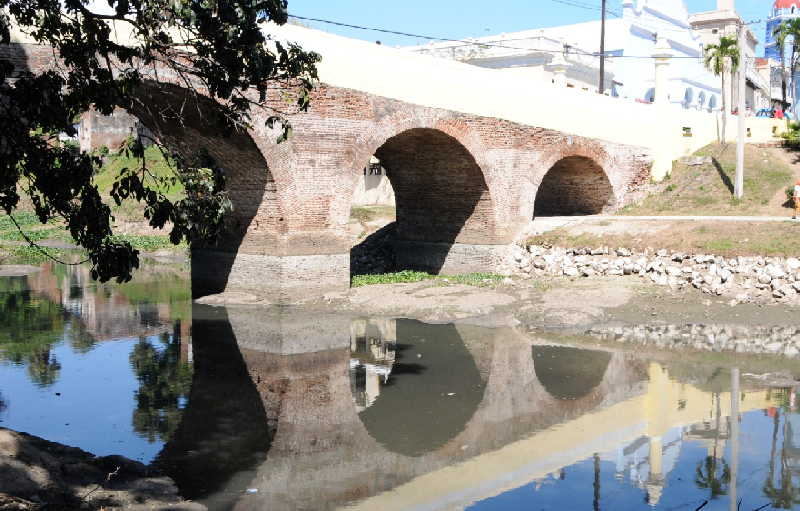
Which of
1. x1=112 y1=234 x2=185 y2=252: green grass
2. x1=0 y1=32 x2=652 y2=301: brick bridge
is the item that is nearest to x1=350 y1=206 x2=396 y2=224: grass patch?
x1=0 y1=32 x2=652 y2=301: brick bridge

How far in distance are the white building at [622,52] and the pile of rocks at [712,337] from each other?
20.9 meters

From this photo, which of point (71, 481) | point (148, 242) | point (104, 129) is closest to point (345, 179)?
point (71, 481)

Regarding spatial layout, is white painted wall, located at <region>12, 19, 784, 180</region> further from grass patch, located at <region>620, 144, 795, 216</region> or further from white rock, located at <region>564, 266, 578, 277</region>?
white rock, located at <region>564, 266, 578, 277</region>

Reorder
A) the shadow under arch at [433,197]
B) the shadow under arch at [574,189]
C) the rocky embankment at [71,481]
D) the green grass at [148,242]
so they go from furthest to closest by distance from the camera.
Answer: the green grass at [148,242], the shadow under arch at [574,189], the shadow under arch at [433,197], the rocky embankment at [71,481]

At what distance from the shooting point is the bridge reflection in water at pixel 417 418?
7293 millimetres

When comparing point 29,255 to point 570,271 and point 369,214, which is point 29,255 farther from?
point 570,271

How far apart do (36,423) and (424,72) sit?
11916 millimetres

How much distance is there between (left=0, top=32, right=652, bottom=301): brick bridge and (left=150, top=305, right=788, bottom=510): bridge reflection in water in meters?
2.68

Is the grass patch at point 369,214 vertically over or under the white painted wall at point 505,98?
under

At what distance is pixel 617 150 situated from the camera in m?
24.0

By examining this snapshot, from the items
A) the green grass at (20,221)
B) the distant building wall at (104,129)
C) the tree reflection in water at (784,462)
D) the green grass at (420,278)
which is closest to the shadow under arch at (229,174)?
the green grass at (420,278)

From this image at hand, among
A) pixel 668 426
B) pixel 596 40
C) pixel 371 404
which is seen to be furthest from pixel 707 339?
pixel 596 40

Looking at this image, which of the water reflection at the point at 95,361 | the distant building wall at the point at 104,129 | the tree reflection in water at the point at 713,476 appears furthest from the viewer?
the distant building wall at the point at 104,129

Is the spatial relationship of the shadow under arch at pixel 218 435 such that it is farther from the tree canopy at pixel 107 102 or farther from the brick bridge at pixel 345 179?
the brick bridge at pixel 345 179
